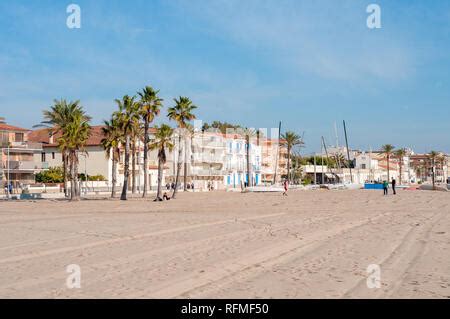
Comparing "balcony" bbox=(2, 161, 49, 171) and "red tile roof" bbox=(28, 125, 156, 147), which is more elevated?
"red tile roof" bbox=(28, 125, 156, 147)

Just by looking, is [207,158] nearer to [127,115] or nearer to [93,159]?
[93,159]

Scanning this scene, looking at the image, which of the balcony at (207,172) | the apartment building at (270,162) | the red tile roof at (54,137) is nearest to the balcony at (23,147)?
the red tile roof at (54,137)

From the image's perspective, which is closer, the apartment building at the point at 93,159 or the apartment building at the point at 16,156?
the apartment building at the point at 16,156

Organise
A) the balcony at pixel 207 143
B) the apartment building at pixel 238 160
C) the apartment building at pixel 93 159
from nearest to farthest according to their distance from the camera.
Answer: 1. the apartment building at pixel 93 159
2. the balcony at pixel 207 143
3. the apartment building at pixel 238 160

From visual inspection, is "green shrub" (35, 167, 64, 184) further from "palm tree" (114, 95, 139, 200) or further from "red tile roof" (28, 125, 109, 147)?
"palm tree" (114, 95, 139, 200)

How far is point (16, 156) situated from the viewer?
232 feet

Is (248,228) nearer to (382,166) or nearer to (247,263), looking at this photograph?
(247,263)

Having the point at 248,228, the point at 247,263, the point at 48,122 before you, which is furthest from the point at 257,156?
the point at 247,263

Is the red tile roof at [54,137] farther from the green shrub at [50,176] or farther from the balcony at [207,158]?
the balcony at [207,158]

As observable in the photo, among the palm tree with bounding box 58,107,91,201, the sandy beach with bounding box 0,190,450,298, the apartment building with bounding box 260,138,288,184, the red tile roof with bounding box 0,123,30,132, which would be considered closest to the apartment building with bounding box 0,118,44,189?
the red tile roof with bounding box 0,123,30,132

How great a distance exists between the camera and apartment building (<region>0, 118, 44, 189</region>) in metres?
68.4

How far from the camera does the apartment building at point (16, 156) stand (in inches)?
2692

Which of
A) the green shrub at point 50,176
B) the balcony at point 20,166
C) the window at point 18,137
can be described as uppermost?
the window at point 18,137

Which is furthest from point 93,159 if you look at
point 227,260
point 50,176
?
point 227,260
